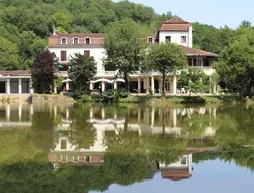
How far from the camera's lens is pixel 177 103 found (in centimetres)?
5103

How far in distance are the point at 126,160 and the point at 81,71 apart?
4095 centimetres

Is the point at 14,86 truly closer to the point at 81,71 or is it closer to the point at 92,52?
the point at 92,52

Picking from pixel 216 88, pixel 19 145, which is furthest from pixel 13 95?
pixel 19 145

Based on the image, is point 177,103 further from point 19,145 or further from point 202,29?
point 202,29

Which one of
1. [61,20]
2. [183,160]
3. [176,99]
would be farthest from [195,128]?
[61,20]

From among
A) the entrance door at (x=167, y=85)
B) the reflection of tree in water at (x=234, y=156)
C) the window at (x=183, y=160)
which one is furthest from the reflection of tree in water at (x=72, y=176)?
the entrance door at (x=167, y=85)

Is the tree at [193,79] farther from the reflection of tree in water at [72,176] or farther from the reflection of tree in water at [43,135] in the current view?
the reflection of tree in water at [72,176]

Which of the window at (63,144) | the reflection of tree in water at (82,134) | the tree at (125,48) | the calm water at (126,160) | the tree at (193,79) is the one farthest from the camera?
the tree at (125,48)

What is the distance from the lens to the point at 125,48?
180 feet

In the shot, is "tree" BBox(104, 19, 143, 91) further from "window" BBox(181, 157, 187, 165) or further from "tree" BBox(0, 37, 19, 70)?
"window" BBox(181, 157, 187, 165)

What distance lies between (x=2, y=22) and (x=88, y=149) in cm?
8620

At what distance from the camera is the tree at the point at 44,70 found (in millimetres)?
57375

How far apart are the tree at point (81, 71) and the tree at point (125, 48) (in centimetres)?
285

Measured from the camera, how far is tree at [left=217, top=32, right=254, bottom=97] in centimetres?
5088
